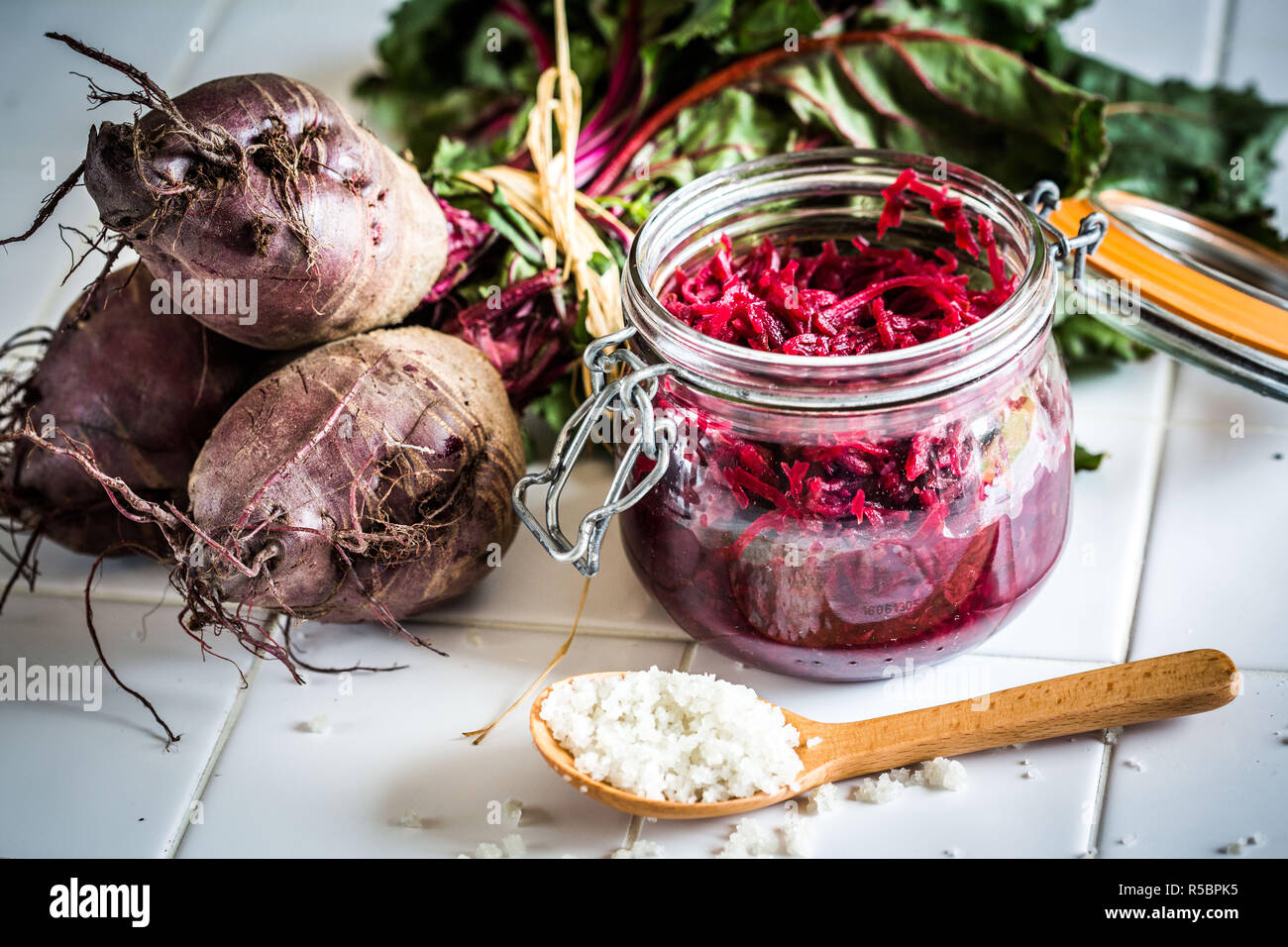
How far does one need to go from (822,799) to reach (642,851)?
163 millimetres

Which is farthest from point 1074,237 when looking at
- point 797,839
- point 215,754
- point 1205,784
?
point 215,754

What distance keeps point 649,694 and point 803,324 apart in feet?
1.16

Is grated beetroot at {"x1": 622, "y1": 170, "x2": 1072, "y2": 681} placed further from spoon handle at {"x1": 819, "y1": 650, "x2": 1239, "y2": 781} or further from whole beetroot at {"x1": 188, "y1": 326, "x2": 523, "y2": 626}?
whole beetroot at {"x1": 188, "y1": 326, "x2": 523, "y2": 626}

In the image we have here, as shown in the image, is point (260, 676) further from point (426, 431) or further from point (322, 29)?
point (322, 29)

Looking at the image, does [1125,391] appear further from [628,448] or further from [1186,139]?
[628,448]

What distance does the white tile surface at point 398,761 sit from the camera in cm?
111

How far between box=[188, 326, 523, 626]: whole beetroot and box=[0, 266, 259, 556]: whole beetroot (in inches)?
5.2

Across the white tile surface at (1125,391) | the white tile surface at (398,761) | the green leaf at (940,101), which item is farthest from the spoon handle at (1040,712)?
the green leaf at (940,101)

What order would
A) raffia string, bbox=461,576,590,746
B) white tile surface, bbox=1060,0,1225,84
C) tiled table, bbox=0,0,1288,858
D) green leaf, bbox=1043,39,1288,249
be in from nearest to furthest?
tiled table, bbox=0,0,1288,858
raffia string, bbox=461,576,590,746
green leaf, bbox=1043,39,1288,249
white tile surface, bbox=1060,0,1225,84

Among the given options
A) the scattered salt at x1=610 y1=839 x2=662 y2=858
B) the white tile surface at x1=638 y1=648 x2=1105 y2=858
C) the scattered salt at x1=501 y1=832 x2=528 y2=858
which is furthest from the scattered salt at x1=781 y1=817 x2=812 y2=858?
the scattered salt at x1=501 y1=832 x2=528 y2=858

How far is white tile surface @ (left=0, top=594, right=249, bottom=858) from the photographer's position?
1.14 meters

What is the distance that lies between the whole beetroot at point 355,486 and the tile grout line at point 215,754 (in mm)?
100

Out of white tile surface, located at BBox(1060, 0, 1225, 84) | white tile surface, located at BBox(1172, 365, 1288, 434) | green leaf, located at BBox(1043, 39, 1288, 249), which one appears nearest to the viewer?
white tile surface, located at BBox(1172, 365, 1288, 434)
